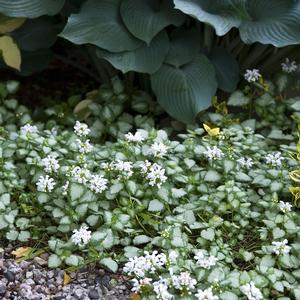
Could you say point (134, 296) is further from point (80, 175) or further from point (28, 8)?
point (28, 8)

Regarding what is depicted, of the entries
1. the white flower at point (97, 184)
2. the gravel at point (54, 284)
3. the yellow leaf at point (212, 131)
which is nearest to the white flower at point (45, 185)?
the white flower at point (97, 184)

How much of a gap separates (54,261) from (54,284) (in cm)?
7

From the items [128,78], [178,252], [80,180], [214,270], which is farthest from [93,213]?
[128,78]

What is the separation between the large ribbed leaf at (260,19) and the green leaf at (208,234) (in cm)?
86

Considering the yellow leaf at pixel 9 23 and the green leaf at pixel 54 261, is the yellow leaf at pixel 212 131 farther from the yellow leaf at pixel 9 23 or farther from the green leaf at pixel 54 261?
the yellow leaf at pixel 9 23

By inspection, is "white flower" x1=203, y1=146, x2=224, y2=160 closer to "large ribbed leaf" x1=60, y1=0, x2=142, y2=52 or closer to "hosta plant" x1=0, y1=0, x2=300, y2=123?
"hosta plant" x1=0, y1=0, x2=300, y2=123

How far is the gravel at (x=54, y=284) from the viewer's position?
2109 mm

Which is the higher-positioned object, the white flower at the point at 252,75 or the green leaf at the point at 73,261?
the white flower at the point at 252,75

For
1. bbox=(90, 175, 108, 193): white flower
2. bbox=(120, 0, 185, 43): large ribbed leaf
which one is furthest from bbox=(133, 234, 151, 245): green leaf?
bbox=(120, 0, 185, 43): large ribbed leaf

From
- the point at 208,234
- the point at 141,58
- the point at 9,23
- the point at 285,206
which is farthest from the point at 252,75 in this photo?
the point at 9,23

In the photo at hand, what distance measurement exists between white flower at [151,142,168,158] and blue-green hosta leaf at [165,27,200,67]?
1.91 feet

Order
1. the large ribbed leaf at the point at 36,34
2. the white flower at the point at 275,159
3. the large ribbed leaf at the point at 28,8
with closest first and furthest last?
1. the white flower at the point at 275,159
2. the large ribbed leaf at the point at 28,8
3. the large ribbed leaf at the point at 36,34

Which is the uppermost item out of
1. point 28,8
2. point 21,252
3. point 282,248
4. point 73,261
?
point 28,8

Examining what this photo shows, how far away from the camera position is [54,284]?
2.15 m
